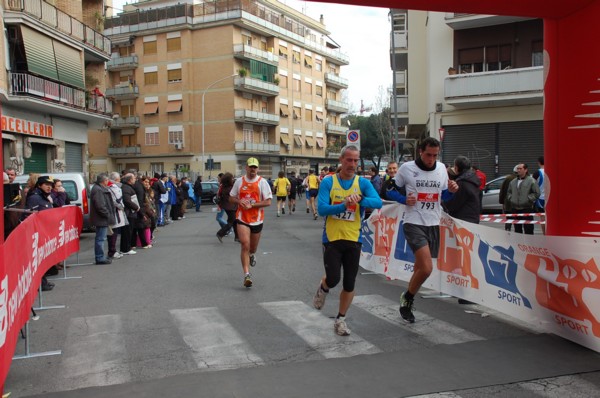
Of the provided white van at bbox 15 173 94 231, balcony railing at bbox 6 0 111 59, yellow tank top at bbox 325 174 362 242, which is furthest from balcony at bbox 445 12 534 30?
yellow tank top at bbox 325 174 362 242

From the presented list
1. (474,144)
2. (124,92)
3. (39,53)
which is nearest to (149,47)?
(124,92)

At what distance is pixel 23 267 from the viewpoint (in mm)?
4484

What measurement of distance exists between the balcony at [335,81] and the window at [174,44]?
862 inches

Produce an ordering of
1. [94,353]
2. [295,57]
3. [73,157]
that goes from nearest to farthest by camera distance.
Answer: [94,353], [73,157], [295,57]

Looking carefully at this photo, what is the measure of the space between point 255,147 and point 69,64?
32.6 metres

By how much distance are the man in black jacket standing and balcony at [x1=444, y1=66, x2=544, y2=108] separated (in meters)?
19.0

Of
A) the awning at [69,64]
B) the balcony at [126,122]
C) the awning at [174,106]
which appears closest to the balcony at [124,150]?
the balcony at [126,122]

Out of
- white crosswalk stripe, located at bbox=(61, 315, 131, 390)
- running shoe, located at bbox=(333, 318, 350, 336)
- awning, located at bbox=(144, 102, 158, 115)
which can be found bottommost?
white crosswalk stripe, located at bbox=(61, 315, 131, 390)

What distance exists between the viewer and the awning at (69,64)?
80.5 feet

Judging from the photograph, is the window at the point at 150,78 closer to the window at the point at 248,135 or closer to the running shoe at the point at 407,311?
the window at the point at 248,135

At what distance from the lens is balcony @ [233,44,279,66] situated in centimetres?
5438

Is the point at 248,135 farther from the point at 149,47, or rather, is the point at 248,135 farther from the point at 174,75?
the point at 149,47

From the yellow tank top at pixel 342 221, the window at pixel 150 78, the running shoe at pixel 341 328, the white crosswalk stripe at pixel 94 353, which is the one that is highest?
the window at pixel 150 78

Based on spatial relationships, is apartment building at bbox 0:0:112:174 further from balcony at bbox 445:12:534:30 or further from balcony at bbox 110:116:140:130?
balcony at bbox 110:116:140:130
